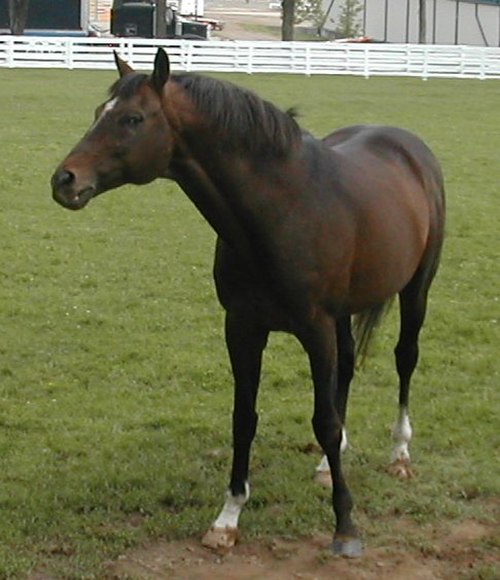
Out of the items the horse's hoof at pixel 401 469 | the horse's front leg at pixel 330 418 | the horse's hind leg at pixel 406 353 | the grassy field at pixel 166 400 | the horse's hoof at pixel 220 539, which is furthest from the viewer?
the horse's hind leg at pixel 406 353

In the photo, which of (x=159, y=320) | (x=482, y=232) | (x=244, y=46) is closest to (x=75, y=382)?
(x=159, y=320)

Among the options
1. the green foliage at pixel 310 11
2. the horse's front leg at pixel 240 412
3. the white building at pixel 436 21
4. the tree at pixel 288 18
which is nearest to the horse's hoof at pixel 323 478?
the horse's front leg at pixel 240 412

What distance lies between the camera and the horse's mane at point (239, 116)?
15.7 ft

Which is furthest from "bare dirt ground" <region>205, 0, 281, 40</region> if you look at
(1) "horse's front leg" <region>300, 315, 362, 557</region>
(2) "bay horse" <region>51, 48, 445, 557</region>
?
(1) "horse's front leg" <region>300, 315, 362, 557</region>

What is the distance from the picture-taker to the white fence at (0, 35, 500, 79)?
33.9 meters

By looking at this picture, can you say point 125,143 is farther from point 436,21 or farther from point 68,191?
point 436,21

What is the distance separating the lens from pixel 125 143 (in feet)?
15.0

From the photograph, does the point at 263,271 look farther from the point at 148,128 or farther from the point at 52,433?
the point at 52,433

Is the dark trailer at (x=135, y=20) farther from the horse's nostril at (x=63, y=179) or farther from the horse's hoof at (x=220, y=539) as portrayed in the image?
the horse's nostril at (x=63, y=179)

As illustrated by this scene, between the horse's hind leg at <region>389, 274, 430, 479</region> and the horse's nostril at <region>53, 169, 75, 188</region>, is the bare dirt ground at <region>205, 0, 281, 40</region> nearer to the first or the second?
the horse's hind leg at <region>389, 274, 430, 479</region>

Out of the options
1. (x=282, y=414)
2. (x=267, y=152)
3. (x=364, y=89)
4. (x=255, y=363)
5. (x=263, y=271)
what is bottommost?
(x=364, y=89)

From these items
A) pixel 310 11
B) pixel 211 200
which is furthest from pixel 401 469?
pixel 310 11

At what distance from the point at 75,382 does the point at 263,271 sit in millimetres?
→ 2943

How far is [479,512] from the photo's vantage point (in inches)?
223
